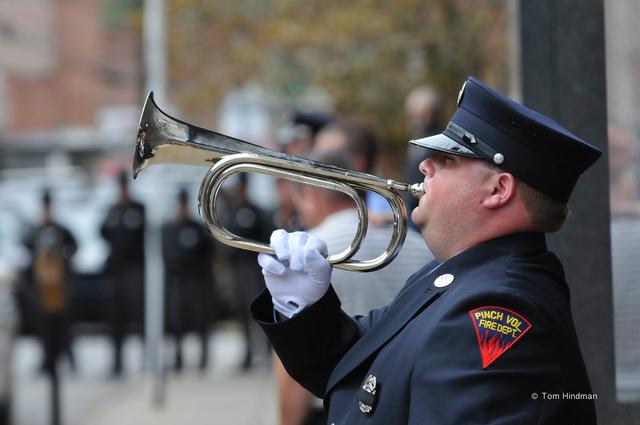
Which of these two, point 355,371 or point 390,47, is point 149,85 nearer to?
point 390,47

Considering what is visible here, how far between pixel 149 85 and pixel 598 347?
579 centimetres

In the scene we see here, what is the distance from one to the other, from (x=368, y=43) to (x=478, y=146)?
10.4 meters

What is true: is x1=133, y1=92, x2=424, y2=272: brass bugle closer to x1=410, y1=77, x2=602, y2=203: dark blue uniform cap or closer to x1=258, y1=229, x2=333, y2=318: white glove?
x1=258, y1=229, x2=333, y2=318: white glove

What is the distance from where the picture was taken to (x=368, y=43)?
1238 centimetres

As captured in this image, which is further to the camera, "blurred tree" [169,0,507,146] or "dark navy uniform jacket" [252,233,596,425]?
"blurred tree" [169,0,507,146]

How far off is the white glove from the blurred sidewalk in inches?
215

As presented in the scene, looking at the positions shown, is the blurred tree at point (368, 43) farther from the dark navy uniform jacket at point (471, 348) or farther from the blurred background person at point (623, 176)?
the dark navy uniform jacket at point (471, 348)

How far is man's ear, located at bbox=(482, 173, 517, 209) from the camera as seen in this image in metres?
2.09

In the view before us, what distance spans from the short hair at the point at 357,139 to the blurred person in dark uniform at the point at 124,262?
543 cm

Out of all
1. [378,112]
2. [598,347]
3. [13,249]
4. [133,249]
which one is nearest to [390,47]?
[378,112]

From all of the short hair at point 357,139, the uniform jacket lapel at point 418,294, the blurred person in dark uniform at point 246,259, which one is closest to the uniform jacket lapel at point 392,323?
the uniform jacket lapel at point 418,294

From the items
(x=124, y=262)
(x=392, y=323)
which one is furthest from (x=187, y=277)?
(x=392, y=323)
